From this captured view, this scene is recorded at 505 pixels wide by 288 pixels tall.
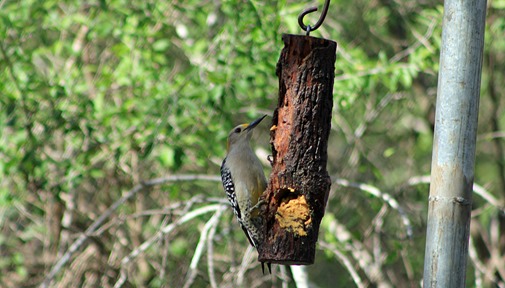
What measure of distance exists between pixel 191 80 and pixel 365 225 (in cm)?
393

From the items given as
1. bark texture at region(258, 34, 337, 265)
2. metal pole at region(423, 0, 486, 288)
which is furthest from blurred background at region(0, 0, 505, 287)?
metal pole at region(423, 0, 486, 288)

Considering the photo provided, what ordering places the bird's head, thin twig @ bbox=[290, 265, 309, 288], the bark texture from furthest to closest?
1. thin twig @ bbox=[290, 265, 309, 288]
2. the bird's head
3. the bark texture

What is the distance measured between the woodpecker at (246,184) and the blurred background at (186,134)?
0.72 m

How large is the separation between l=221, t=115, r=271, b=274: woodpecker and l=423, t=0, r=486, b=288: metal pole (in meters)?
1.97

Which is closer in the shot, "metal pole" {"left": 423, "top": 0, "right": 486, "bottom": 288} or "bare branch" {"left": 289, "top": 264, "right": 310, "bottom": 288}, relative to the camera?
"metal pole" {"left": 423, "top": 0, "right": 486, "bottom": 288}

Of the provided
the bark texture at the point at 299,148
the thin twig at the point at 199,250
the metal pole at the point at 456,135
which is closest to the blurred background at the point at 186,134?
the thin twig at the point at 199,250

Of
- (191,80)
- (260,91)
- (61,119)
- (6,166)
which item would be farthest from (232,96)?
(6,166)

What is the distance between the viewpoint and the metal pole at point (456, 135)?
3.12 m

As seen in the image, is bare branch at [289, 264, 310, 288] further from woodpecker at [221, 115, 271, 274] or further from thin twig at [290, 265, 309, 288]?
woodpecker at [221, 115, 271, 274]

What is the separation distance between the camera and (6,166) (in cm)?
643

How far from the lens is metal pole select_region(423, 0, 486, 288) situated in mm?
3117

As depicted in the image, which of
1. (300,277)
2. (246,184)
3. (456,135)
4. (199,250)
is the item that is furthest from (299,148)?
(300,277)

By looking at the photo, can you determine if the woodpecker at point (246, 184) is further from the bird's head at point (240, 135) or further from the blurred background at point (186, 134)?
the blurred background at point (186, 134)

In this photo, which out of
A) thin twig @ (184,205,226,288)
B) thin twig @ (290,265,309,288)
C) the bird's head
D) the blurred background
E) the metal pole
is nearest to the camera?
the metal pole
